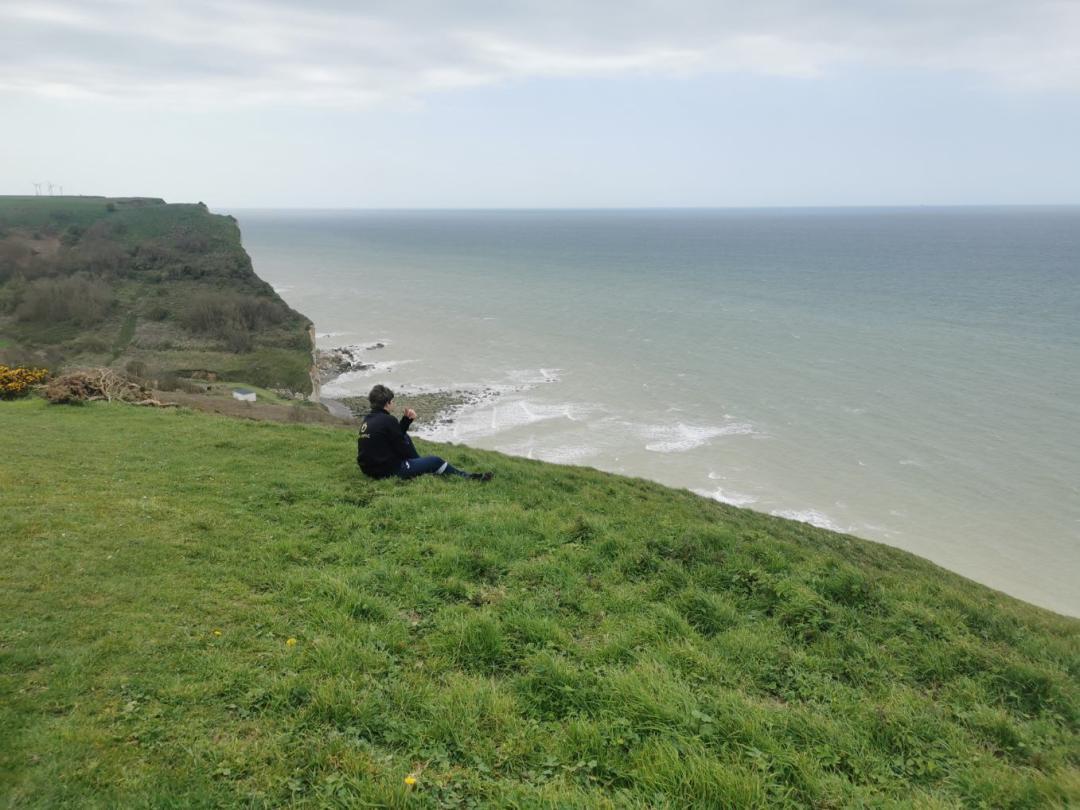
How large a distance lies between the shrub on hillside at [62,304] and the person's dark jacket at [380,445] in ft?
175

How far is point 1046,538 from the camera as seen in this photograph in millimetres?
27578

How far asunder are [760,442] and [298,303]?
6994cm

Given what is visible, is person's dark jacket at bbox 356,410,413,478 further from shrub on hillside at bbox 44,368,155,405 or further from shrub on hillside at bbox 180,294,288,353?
shrub on hillside at bbox 180,294,288,353

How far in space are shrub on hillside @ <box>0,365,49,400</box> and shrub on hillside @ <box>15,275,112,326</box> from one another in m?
41.0

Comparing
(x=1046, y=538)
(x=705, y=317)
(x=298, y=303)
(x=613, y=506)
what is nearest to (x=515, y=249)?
(x=298, y=303)

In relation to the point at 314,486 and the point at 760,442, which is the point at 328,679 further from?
the point at 760,442

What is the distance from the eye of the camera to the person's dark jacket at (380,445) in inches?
446

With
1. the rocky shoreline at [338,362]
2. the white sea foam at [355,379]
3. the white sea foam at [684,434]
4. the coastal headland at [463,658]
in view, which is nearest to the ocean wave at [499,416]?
the white sea foam at [684,434]

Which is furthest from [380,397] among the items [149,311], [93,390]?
[149,311]

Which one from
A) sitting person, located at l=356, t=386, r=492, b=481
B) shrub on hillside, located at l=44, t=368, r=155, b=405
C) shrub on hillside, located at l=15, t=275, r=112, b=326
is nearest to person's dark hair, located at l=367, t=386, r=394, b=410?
sitting person, located at l=356, t=386, r=492, b=481

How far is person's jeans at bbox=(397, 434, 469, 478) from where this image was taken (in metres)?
11.5

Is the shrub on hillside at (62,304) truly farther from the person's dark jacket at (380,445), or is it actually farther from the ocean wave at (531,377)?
the person's dark jacket at (380,445)

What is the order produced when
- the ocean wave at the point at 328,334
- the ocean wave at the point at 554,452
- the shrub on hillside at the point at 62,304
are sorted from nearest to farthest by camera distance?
the ocean wave at the point at 554,452 < the shrub on hillside at the point at 62,304 < the ocean wave at the point at 328,334

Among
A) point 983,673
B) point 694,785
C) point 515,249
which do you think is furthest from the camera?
point 515,249
